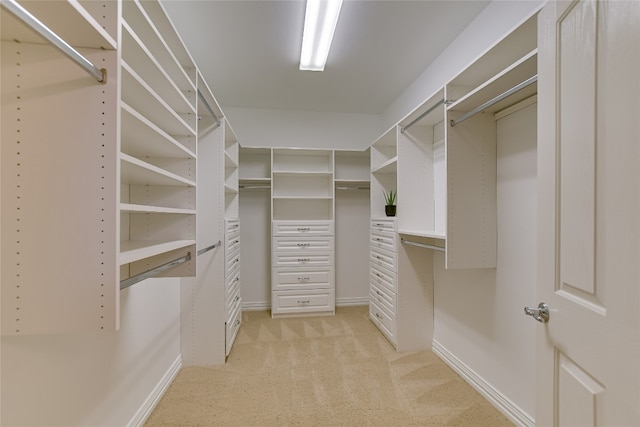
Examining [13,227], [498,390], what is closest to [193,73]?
[13,227]

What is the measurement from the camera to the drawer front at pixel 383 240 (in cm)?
265

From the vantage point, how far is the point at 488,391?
6.11 feet

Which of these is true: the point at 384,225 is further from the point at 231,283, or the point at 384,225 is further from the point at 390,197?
the point at 231,283

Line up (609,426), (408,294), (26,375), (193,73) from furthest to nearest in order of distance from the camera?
(408,294) → (193,73) → (26,375) → (609,426)

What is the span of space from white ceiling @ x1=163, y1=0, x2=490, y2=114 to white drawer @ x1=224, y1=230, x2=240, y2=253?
1.62 meters

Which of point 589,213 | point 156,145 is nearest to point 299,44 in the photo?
point 156,145

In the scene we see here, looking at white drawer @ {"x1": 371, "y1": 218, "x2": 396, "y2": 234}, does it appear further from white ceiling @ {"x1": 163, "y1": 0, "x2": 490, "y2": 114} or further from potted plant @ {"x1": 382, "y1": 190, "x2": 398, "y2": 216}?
white ceiling @ {"x1": 163, "y1": 0, "x2": 490, "y2": 114}

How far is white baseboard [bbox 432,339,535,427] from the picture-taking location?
1.62m

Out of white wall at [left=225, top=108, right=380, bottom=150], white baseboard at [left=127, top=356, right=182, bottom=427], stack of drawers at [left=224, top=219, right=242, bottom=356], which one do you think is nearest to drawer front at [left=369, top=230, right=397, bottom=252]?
white wall at [left=225, top=108, right=380, bottom=150]

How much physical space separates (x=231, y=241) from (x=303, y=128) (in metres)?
1.88

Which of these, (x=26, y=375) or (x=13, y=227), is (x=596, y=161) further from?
(x=26, y=375)

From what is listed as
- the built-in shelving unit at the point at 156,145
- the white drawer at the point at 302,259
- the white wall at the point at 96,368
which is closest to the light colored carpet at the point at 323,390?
the white wall at the point at 96,368

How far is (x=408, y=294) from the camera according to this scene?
254 cm

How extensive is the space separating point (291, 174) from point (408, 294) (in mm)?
2019
